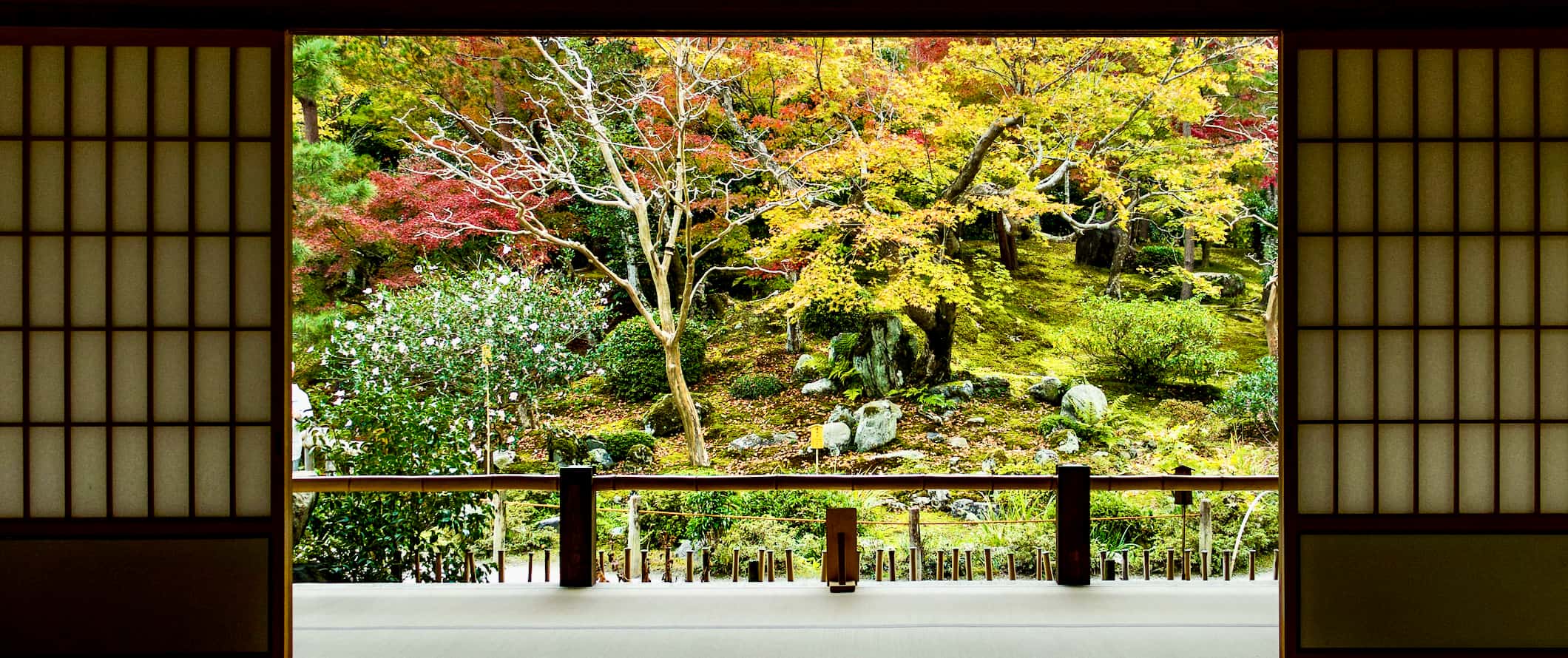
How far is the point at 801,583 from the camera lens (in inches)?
144

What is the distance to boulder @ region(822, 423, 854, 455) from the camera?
848cm

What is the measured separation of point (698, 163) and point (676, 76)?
906 mm
